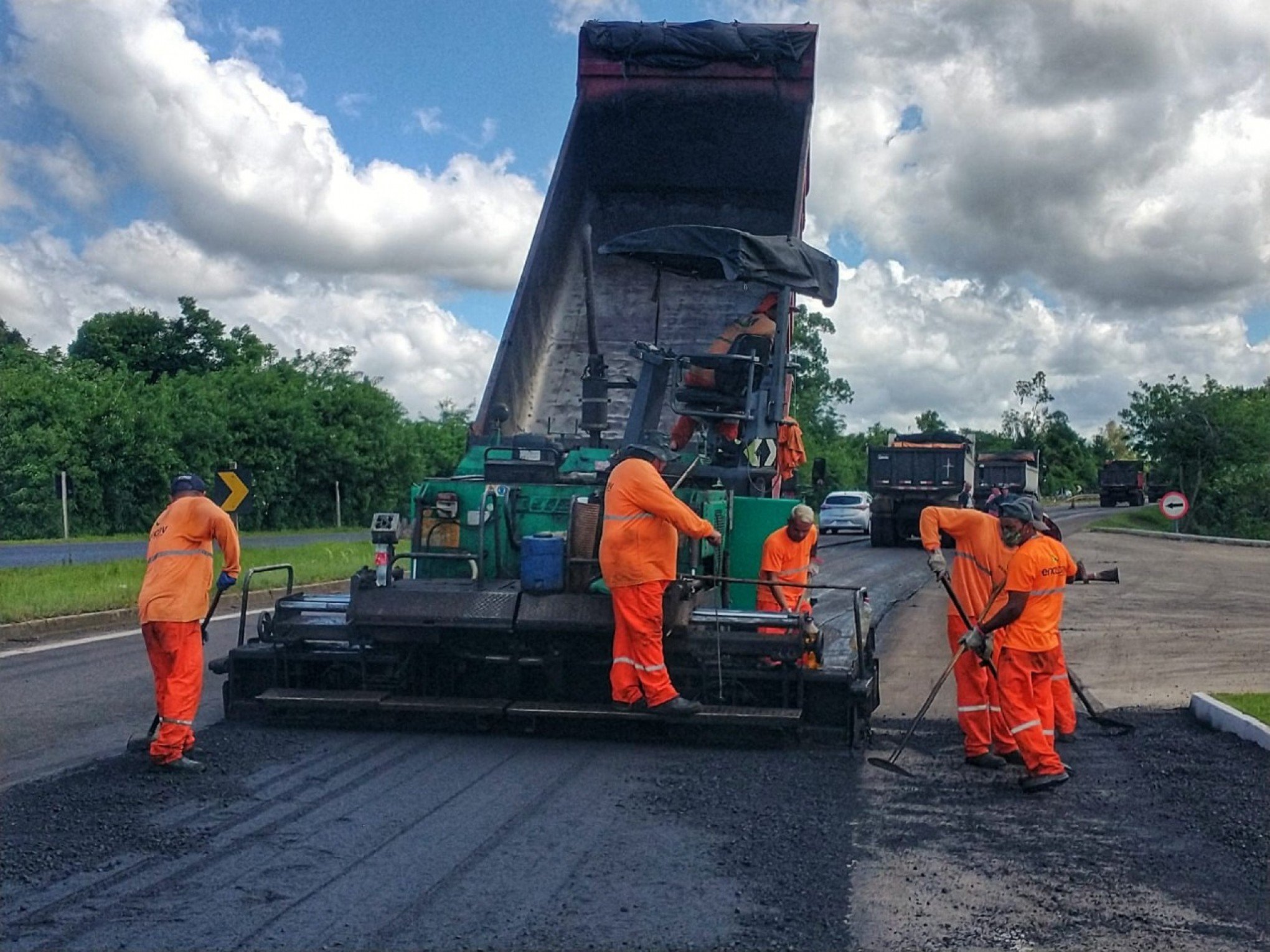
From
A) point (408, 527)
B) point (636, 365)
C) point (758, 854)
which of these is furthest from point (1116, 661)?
point (758, 854)

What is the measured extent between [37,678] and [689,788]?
5.90 meters

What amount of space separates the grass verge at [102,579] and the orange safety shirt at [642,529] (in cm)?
811

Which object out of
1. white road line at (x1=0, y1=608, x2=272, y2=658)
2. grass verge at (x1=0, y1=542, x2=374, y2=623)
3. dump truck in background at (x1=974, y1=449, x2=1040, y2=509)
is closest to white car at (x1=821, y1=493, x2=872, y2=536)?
dump truck in background at (x1=974, y1=449, x2=1040, y2=509)

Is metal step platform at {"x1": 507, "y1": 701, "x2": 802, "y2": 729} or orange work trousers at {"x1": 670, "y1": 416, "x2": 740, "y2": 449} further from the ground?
orange work trousers at {"x1": 670, "y1": 416, "x2": 740, "y2": 449}

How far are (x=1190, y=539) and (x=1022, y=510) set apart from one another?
30863 millimetres

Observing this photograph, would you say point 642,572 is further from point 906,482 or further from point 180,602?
point 906,482

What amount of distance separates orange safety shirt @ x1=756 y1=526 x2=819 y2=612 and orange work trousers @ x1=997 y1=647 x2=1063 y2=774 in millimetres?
1875

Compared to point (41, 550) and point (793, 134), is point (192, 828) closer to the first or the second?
point (793, 134)

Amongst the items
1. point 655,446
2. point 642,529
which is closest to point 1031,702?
point 642,529

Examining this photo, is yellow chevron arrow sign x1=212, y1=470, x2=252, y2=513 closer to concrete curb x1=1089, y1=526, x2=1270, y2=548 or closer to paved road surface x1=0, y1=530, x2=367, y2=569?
paved road surface x1=0, y1=530, x2=367, y2=569

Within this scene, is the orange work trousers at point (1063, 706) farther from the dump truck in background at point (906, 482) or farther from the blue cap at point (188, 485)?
the dump truck in background at point (906, 482)

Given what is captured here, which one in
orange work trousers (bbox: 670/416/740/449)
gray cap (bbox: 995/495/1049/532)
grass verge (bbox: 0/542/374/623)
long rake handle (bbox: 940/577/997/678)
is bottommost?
grass verge (bbox: 0/542/374/623)

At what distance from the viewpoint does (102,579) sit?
58.0 feet

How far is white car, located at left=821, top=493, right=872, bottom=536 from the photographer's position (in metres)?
38.5
